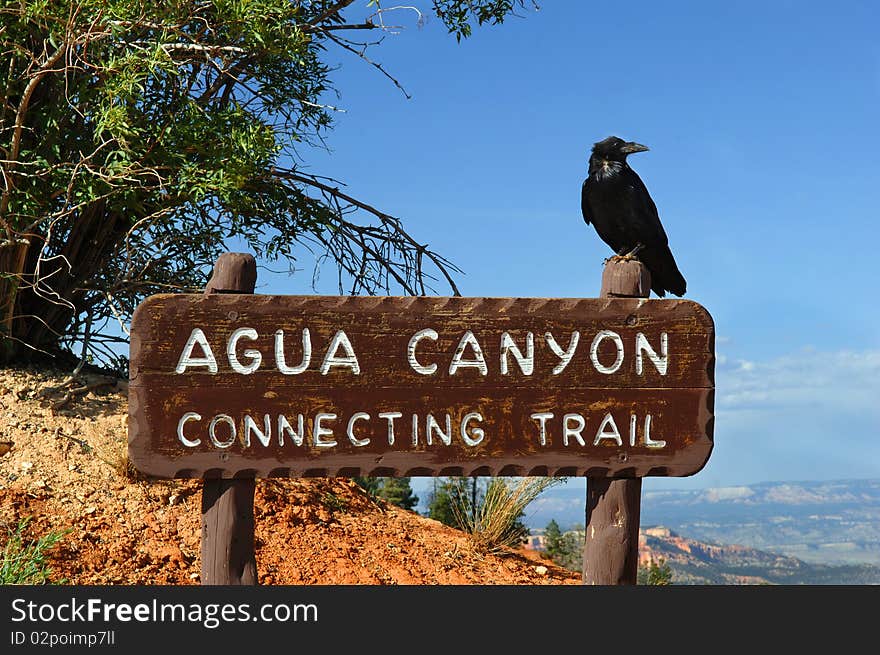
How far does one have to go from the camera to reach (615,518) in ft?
14.6

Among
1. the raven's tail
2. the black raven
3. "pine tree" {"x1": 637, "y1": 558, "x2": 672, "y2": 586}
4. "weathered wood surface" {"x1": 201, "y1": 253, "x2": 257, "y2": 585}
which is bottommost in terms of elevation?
"pine tree" {"x1": 637, "y1": 558, "x2": 672, "y2": 586}

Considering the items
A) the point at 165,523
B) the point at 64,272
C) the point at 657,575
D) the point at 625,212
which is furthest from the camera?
the point at 64,272

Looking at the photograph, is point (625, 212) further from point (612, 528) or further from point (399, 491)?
point (399, 491)

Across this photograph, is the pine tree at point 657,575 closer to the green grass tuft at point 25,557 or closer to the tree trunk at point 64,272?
the green grass tuft at point 25,557

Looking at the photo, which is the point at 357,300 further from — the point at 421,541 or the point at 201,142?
the point at 201,142

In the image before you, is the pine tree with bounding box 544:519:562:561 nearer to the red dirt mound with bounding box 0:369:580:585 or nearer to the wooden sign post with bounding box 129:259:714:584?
the red dirt mound with bounding box 0:369:580:585

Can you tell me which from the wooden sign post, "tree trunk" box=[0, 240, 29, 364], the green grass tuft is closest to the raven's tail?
the wooden sign post

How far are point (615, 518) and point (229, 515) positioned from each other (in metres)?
1.89

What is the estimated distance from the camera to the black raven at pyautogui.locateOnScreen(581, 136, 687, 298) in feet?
25.1

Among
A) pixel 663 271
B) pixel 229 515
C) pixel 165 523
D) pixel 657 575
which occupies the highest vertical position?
pixel 663 271

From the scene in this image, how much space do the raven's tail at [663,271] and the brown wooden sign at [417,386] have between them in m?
3.47

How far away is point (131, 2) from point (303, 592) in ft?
20.4

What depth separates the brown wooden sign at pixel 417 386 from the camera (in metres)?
4.13

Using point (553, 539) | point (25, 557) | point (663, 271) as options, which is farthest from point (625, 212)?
point (553, 539)
